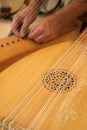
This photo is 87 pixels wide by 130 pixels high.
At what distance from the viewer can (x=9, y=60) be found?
0.98 m

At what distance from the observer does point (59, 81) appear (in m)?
0.86

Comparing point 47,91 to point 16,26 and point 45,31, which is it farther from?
point 16,26

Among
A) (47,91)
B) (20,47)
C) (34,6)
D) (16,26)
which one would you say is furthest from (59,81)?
(34,6)

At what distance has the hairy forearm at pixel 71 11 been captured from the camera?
115 cm

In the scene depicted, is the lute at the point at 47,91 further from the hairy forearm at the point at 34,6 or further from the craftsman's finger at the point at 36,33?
the hairy forearm at the point at 34,6

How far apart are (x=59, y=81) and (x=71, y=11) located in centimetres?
48

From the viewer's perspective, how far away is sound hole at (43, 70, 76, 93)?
0.83m

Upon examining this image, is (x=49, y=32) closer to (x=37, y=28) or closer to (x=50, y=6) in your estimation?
(x=37, y=28)

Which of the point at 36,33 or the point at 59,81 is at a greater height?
the point at 36,33

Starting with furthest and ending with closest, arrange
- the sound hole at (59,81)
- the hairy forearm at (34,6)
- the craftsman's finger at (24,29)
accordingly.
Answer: the hairy forearm at (34,6)
the craftsman's finger at (24,29)
the sound hole at (59,81)

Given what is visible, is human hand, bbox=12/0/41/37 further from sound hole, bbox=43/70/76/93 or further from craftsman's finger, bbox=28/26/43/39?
sound hole, bbox=43/70/76/93

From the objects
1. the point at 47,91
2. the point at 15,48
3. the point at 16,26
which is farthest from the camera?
the point at 16,26

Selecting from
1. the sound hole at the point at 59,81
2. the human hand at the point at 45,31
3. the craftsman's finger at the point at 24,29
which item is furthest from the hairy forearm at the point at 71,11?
the sound hole at the point at 59,81

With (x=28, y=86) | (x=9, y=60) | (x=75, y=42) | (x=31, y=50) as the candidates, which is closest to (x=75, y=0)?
(x=75, y=42)
